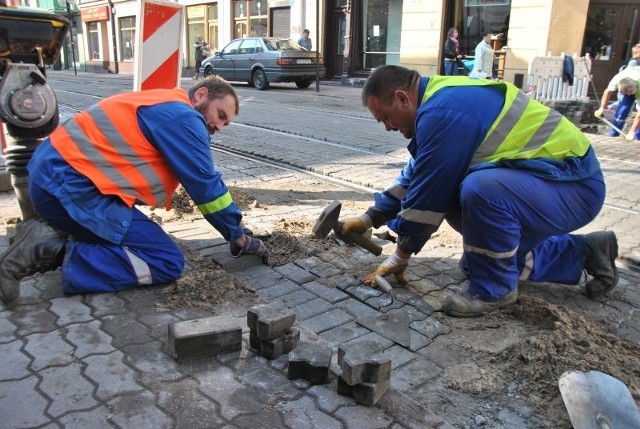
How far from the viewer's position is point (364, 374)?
6.88 ft

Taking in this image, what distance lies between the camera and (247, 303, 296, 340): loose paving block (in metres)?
2.35

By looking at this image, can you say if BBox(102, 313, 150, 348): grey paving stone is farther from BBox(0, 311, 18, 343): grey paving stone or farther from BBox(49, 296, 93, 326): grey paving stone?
BBox(0, 311, 18, 343): grey paving stone

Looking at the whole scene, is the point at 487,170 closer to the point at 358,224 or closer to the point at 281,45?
the point at 358,224

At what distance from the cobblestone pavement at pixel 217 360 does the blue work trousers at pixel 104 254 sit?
3.2 inches

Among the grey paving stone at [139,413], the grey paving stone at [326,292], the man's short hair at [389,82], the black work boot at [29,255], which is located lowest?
the grey paving stone at [326,292]

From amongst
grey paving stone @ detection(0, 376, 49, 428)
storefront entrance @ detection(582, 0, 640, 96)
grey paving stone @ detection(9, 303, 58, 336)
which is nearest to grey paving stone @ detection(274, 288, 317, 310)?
grey paving stone @ detection(9, 303, 58, 336)

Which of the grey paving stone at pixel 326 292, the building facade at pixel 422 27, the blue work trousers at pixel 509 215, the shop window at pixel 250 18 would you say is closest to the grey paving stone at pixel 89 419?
the grey paving stone at pixel 326 292

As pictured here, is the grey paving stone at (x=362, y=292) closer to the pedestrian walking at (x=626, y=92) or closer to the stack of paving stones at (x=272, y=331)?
the stack of paving stones at (x=272, y=331)

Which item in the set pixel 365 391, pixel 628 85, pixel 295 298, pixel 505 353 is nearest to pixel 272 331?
pixel 365 391

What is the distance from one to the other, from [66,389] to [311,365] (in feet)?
3.15

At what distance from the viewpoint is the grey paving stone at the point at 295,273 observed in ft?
10.9

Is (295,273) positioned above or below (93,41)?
below

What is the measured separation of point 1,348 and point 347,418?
1.55 meters

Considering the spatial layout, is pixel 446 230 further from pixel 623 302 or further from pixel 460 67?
pixel 460 67
